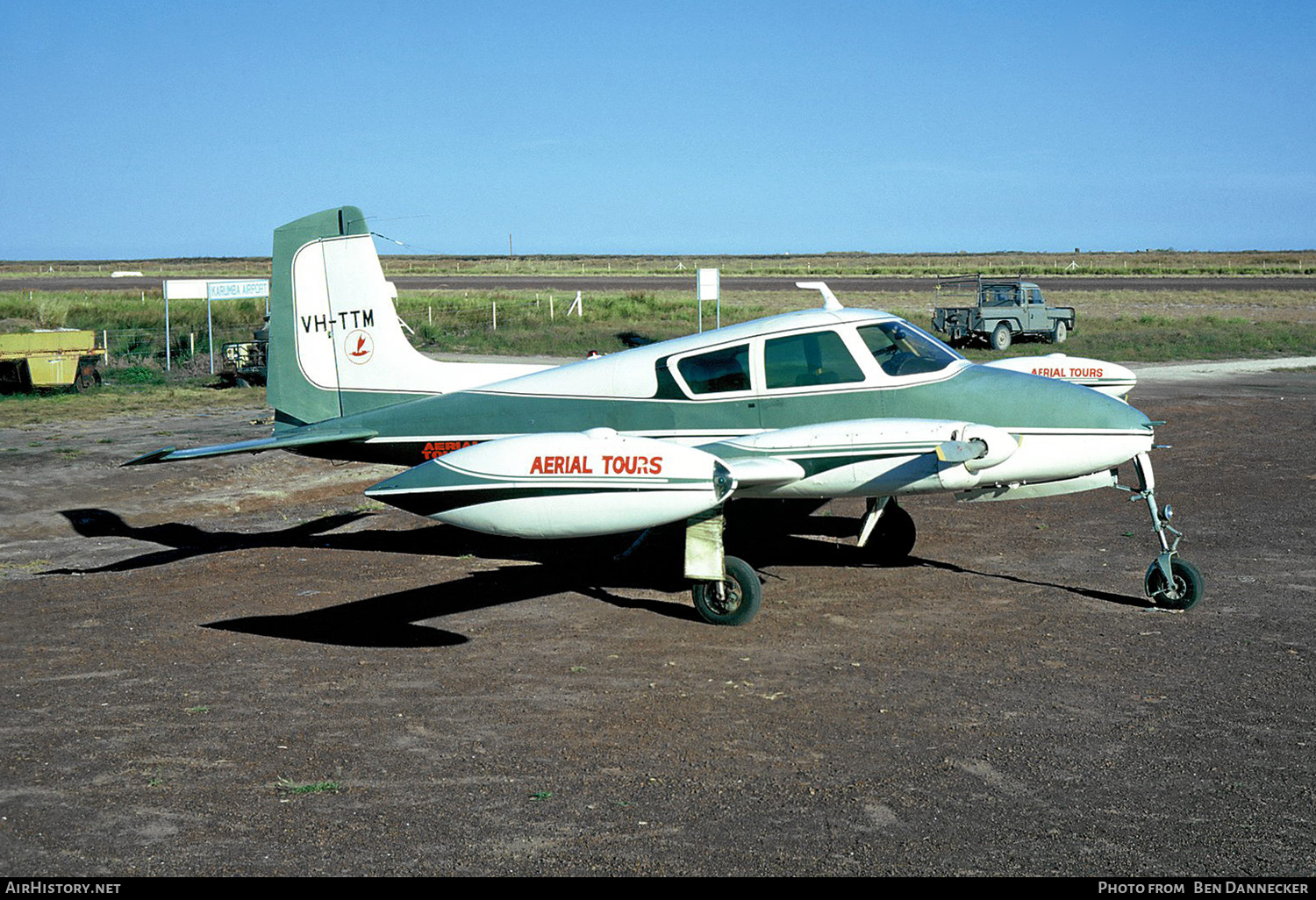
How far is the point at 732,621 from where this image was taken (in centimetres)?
1024

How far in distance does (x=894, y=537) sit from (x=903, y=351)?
8.50 feet

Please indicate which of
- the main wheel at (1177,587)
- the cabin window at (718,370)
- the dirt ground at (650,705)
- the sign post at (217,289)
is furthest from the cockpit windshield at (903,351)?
the sign post at (217,289)

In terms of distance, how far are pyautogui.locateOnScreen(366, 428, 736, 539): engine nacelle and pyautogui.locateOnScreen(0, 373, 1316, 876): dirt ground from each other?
1096 millimetres

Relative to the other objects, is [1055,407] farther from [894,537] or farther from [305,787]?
[305,787]

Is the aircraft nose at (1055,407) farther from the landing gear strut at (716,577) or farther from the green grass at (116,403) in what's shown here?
the green grass at (116,403)

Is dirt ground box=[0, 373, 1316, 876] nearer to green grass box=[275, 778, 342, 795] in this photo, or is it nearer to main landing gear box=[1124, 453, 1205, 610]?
green grass box=[275, 778, 342, 795]

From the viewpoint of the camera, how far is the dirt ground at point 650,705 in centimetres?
610

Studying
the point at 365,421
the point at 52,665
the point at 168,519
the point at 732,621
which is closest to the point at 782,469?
the point at 732,621

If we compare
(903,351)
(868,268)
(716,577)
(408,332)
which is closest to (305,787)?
(716,577)

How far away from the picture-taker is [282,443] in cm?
1175

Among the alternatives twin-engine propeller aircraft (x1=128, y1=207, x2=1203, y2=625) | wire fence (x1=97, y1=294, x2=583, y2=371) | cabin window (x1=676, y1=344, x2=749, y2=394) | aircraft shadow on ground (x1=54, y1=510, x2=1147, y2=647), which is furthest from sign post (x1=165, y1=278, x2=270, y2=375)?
cabin window (x1=676, y1=344, x2=749, y2=394)

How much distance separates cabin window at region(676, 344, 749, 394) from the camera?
11148mm

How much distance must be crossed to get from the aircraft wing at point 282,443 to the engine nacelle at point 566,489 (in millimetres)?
2239

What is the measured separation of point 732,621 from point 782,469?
4.56ft
